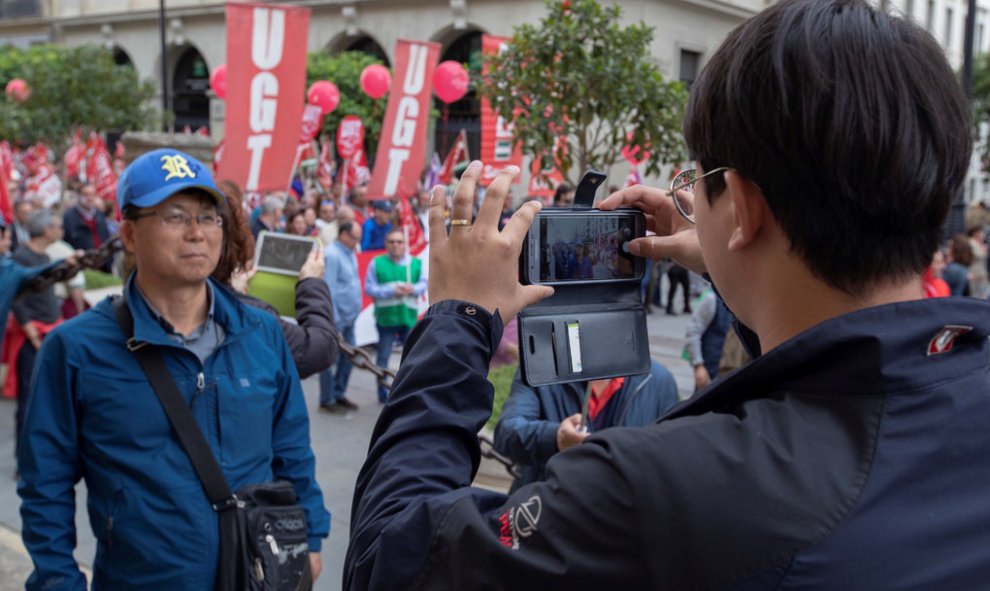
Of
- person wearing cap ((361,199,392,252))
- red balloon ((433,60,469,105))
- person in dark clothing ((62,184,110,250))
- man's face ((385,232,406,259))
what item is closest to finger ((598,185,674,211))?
man's face ((385,232,406,259))

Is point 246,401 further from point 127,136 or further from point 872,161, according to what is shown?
point 127,136

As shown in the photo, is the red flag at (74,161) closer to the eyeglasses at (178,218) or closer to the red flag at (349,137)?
the red flag at (349,137)

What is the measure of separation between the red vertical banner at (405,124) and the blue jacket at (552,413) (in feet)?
28.2

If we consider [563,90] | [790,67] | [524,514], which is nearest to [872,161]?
[790,67]

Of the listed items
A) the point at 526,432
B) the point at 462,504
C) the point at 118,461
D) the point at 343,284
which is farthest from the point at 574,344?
the point at 343,284

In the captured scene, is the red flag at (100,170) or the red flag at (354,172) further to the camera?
the red flag at (100,170)

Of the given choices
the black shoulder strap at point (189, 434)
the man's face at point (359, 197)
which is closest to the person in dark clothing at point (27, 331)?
the black shoulder strap at point (189, 434)

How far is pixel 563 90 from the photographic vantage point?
25.4ft

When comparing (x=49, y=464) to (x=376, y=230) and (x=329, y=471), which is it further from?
(x=376, y=230)

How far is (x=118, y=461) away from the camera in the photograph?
2.40 meters

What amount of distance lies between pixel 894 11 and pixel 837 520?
1.98 ft

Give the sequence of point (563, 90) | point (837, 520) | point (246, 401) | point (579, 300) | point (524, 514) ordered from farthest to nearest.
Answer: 1. point (563, 90)
2. point (246, 401)
3. point (579, 300)
4. point (524, 514)
5. point (837, 520)

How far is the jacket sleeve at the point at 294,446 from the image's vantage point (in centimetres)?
278

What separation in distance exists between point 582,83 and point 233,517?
18.8 ft
